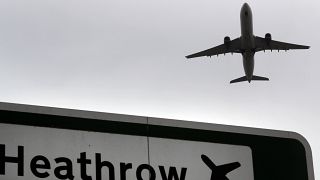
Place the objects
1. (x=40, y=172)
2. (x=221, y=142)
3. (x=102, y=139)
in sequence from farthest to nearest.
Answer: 1. (x=221, y=142)
2. (x=102, y=139)
3. (x=40, y=172)

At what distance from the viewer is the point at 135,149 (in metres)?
3.44

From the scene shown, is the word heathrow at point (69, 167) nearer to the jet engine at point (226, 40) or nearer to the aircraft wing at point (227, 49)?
the jet engine at point (226, 40)

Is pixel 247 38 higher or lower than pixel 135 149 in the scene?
higher

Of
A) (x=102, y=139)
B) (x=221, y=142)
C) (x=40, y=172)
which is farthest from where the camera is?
(x=221, y=142)

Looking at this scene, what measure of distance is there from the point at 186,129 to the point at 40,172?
845mm

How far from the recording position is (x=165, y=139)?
353 centimetres

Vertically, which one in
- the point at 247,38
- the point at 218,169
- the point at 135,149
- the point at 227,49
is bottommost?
the point at 218,169

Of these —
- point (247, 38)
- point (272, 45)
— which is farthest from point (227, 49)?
point (272, 45)

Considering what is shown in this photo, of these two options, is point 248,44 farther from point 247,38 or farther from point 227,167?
point 227,167

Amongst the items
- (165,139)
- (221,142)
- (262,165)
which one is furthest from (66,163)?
(262,165)

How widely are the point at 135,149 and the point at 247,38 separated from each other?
5458cm

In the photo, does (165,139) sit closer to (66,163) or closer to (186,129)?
(186,129)

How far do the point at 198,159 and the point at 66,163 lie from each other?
0.73 metres

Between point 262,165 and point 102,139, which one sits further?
point 262,165
